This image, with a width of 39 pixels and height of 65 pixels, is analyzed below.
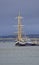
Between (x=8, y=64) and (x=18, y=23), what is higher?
(x=18, y=23)

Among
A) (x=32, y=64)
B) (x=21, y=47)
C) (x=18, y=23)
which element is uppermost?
(x=18, y=23)

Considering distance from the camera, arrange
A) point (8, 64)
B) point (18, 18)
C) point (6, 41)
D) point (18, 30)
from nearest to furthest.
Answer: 1. point (8, 64)
2. point (18, 30)
3. point (18, 18)
4. point (6, 41)

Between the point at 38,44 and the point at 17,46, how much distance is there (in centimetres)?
307

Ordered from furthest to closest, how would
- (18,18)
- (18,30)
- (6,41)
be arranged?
1. (6,41)
2. (18,18)
3. (18,30)

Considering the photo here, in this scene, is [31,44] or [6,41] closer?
[31,44]

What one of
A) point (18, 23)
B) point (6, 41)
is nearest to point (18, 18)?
point (18, 23)

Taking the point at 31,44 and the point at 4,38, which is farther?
the point at 4,38

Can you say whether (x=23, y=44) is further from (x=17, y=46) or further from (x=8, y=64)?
(x=8, y=64)

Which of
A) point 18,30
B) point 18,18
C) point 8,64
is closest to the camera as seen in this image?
point 8,64

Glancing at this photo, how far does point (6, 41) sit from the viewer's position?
46.7m

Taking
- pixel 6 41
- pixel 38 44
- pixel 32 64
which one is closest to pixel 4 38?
pixel 6 41

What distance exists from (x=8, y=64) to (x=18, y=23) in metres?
18.7

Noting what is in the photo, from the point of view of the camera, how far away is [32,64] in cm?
1339

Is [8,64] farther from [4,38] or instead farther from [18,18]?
[4,38]
